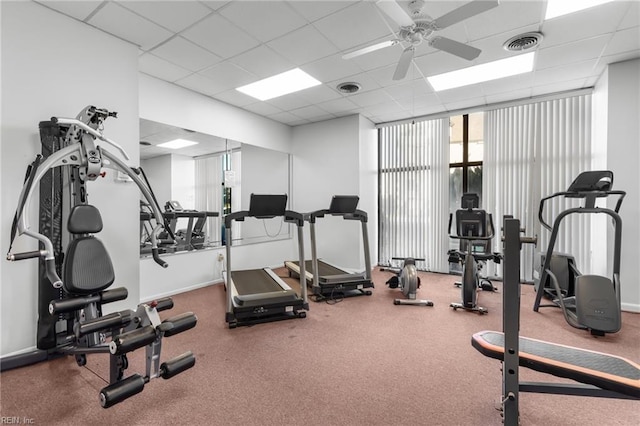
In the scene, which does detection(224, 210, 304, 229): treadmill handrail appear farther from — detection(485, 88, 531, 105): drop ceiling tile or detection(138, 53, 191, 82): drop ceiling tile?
detection(485, 88, 531, 105): drop ceiling tile

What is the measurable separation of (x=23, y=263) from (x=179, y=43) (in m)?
2.59

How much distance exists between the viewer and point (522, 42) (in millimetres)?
3271

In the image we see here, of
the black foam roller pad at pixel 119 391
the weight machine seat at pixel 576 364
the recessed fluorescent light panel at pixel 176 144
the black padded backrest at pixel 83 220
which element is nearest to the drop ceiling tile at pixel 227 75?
the recessed fluorescent light panel at pixel 176 144

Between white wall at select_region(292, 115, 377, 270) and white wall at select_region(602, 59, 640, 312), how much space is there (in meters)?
3.57

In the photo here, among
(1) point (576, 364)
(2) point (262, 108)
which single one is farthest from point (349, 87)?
(1) point (576, 364)

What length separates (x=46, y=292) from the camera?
251 cm

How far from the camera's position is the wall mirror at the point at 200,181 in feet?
14.3

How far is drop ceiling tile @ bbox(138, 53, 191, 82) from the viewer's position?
3641 mm

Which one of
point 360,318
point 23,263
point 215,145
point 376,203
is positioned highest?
point 215,145

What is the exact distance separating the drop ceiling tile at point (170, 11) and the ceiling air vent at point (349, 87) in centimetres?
214

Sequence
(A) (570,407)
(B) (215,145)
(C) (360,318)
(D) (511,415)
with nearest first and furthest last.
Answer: (D) (511,415)
(A) (570,407)
(C) (360,318)
(B) (215,145)

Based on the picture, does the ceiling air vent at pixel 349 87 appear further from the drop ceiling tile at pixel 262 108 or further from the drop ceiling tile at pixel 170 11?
the drop ceiling tile at pixel 170 11

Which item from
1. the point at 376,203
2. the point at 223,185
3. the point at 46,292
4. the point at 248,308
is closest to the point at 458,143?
the point at 376,203

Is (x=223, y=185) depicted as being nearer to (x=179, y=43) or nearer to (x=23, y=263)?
(x=179, y=43)
